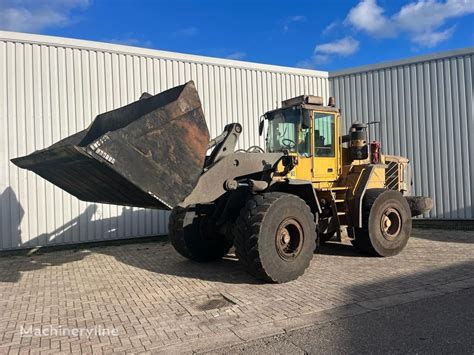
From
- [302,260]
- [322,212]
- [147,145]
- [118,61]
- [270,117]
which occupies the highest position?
[118,61]

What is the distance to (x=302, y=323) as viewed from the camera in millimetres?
5137

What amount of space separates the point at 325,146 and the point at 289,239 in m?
2.22

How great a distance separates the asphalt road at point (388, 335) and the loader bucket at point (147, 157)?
2256 millimetres

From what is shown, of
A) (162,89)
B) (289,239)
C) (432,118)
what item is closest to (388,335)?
(289,239)

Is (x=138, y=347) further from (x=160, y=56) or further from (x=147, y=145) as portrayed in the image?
(x=160, y=56)

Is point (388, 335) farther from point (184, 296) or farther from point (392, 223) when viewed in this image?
point (392, 223)

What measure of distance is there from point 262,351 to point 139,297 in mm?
2672

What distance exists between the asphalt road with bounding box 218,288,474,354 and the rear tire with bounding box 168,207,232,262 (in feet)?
12.5

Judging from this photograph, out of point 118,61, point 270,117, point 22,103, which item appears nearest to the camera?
point 270,117

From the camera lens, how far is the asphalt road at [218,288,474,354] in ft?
14.4

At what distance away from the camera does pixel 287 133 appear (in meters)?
8.34

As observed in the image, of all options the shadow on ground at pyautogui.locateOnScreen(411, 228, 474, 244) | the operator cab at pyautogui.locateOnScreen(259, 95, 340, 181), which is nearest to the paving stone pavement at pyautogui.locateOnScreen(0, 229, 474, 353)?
the shadow on ground at pyautogui.locateOnScreen(411, 228, 474, 244)

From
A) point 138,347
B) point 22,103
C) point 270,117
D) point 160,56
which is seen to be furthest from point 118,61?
point 138,347

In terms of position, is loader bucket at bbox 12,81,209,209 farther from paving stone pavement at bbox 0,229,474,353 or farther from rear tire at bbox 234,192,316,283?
paving stone pavement at bbox 0,229,474,353
